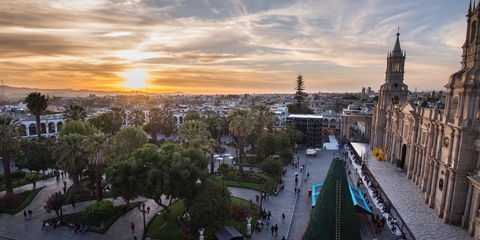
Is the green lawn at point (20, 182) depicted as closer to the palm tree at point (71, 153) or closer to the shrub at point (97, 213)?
the palm tree at point (71, 153)

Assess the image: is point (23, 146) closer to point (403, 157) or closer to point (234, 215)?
point (234, 215)

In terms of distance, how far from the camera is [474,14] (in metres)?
20.5

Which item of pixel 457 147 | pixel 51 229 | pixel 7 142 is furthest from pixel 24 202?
pixel 457 147

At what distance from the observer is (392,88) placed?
43156 mm

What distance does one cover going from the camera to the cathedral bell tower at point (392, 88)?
138 feet

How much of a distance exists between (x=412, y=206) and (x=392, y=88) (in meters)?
23.9

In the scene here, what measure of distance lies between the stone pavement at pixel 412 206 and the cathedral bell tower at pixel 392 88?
964 cm

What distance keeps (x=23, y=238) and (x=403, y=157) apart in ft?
131

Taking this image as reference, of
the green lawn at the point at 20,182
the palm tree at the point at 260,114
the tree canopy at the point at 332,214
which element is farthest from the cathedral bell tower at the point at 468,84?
the green lawn at the point at 20,182

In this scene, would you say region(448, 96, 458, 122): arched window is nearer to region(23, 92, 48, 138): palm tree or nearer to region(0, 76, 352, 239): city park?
region(0, 76, 352, 239): city park

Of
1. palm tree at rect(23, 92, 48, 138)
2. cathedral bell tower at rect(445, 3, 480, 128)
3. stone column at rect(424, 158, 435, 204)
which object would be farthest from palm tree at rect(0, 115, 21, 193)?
stone column at rect(424, 158, 435, 204)

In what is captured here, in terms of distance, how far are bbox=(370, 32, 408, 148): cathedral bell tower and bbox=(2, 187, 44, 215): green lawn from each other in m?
45.7

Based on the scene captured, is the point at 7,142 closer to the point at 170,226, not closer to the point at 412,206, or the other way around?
the point at 170,226

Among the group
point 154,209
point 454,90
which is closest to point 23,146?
point 154,209
